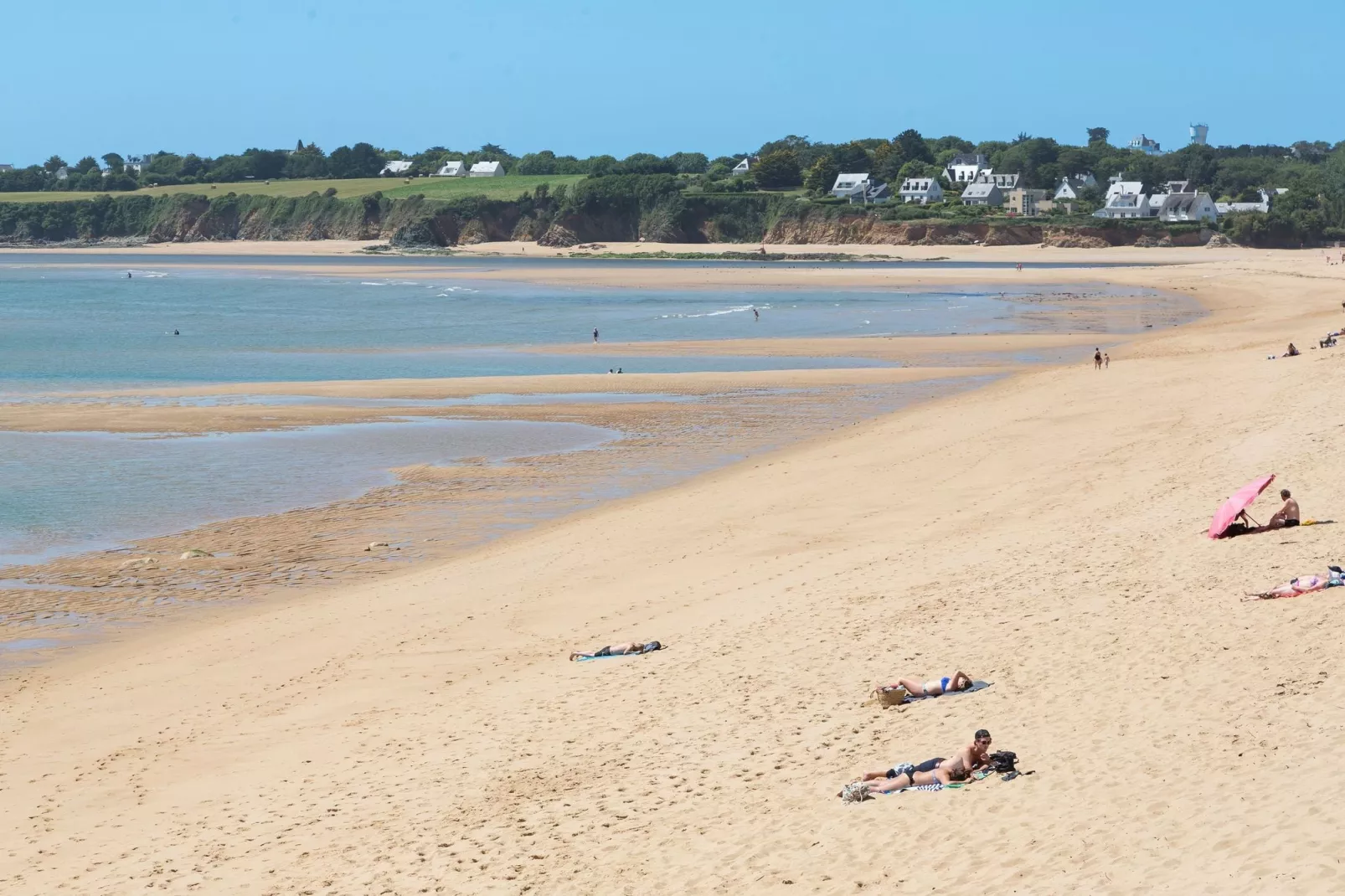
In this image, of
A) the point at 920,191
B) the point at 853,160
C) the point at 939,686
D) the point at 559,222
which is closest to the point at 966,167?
the point at 853,160

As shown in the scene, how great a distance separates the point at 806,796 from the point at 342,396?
29.6 metres

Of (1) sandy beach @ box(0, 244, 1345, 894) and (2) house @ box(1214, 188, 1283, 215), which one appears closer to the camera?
(1) sandy beach @ box(0, 244, 1345, 894)

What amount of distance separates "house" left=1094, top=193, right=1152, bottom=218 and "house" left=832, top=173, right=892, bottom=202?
26843 mm

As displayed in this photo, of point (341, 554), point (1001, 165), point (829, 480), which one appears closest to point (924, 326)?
point (829, 480)

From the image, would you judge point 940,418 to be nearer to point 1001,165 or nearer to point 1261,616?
point 1261,616

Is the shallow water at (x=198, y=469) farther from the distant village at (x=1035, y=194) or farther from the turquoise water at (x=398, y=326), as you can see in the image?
the distant village at (x=1035, y=194)

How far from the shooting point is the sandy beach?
29.8 ft

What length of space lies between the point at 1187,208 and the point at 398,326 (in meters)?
100

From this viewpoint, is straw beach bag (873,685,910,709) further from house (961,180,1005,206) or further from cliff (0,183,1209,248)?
house (961,180,1005,206)

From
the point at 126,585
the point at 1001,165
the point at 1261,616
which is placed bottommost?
the point at 126,585

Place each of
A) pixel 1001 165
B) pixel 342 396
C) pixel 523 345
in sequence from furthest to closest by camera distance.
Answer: pixel 1001 165, pixel 523 345, pixel 342 396

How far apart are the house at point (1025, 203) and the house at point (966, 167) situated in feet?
60.5

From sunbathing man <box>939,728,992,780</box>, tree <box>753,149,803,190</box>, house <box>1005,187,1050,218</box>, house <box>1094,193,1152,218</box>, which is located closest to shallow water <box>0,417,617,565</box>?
sunbathing man <box>939,728,992,780</box>

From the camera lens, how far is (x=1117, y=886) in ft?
25.7
